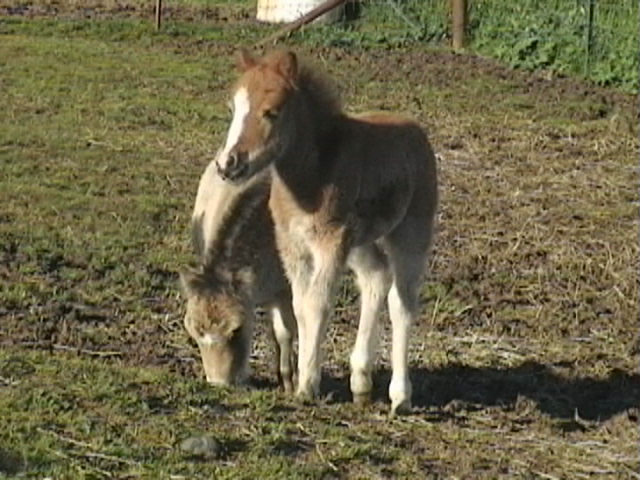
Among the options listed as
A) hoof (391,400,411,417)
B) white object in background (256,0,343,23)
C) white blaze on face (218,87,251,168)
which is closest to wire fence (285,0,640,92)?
white object in background (256,0,343,23)

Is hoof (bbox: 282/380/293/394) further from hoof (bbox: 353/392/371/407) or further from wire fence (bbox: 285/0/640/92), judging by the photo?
wire fence (bbox: 285/0/640/92)

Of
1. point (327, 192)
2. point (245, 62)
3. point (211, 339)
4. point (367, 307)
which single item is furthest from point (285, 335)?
point (245, 62)

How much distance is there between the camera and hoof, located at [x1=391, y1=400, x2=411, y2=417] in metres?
7.61

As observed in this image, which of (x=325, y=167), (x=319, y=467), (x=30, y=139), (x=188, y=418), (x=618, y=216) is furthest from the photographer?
(x=30, y=139)

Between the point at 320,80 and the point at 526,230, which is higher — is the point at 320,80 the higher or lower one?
the higher one

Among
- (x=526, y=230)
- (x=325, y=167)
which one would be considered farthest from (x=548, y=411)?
(x=526, y=230)

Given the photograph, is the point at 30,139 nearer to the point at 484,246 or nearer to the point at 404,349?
the point at 484,246

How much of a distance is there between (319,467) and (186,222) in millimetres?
4974

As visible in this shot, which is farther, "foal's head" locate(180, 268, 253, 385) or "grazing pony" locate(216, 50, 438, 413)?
"foal's head" locate(180, 268, 253, 385)

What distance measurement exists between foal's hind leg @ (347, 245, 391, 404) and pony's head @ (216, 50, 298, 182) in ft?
2.98

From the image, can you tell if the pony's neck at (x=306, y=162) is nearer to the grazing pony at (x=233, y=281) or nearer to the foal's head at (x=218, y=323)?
the grazing pony at (x=233, y=281)

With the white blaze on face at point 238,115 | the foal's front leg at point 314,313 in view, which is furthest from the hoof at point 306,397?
the white blaze on face at point 238,115

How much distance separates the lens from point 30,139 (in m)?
13.5

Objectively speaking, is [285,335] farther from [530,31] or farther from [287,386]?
[530,31]
